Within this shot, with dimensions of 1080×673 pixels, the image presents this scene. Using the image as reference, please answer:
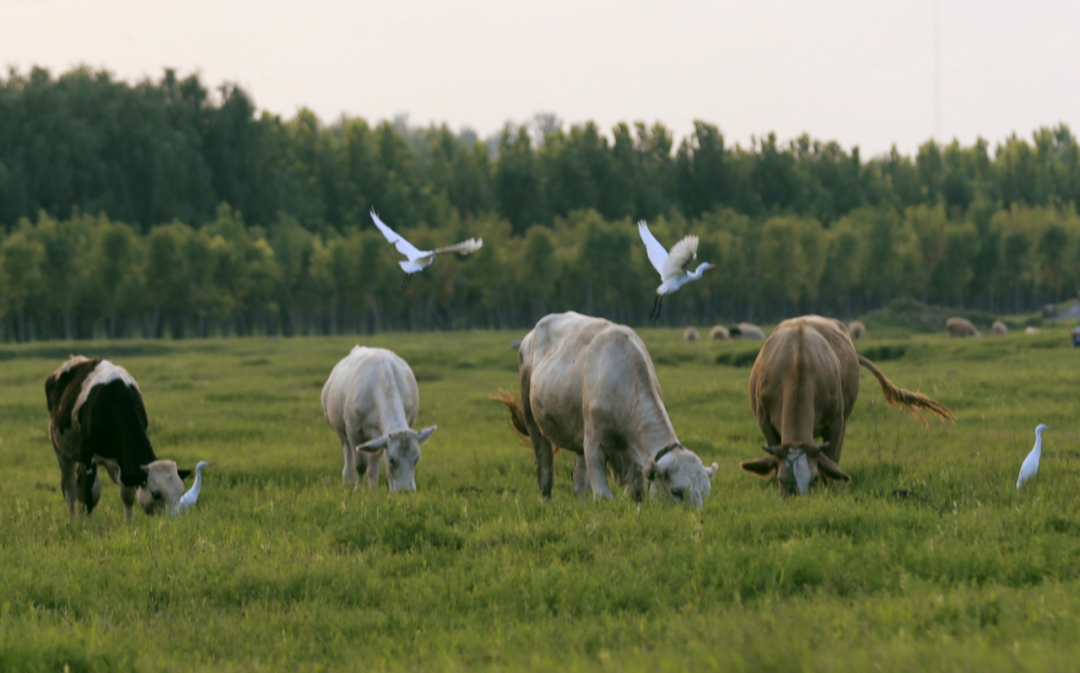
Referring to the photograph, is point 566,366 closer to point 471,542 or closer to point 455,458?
point 471,542

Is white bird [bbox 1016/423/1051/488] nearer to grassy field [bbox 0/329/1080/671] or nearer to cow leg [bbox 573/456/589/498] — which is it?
grassy field [bbox 0/329/1080/671]

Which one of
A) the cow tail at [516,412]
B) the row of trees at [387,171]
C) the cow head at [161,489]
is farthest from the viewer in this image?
the row of trees at [387,171]

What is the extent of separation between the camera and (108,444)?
1111 centimetres

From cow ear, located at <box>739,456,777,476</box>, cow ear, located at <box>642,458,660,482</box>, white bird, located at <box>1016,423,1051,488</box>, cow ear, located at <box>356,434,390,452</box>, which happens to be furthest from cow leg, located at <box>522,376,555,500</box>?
Answer: white bird, located at <box>1016,423,1051,488</box>

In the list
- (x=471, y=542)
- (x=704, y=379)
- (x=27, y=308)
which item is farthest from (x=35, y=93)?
(x=471, y=542)

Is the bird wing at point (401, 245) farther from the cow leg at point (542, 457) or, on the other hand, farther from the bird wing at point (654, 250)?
the bird wing at point (654, 250)

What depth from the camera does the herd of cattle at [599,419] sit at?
32.3ft

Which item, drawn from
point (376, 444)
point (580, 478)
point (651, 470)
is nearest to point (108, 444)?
point (376, 444)

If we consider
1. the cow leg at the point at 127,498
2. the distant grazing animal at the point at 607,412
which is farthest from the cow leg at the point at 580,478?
the cow leg at the point at 127,498

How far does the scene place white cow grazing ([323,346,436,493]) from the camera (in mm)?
12133

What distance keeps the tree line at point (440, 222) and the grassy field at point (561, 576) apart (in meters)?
60.7

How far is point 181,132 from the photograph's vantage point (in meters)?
105

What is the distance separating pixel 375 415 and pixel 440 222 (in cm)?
9661

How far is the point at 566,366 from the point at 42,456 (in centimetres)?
1075
